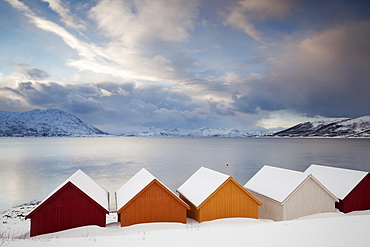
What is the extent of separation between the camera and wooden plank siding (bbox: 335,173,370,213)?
86.0ft

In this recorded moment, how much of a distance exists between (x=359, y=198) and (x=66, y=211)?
1122 inches

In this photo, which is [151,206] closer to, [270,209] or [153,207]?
[153,207]

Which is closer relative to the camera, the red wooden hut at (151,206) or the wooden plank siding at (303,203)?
the red wooden hut at (151,206)

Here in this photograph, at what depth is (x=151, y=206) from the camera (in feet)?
71.3

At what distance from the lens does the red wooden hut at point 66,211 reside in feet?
65.3

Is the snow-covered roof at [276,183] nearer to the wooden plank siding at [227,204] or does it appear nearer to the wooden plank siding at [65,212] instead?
the wooden plank siding at [227,204]

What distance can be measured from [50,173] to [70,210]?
61.2 metres

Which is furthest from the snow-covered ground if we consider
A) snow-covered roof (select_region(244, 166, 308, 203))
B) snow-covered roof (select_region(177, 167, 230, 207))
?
snow-covered roof (select_region(177, 167, 230, 207))

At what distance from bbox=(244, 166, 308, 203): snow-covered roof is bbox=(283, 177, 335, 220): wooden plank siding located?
1.68 ft

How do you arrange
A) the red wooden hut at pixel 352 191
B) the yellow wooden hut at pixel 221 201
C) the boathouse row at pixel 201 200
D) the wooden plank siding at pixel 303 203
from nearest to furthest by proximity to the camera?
the boathouse row at pixel 201 200 → the yellow wooden hut at pixel 221 201 → the wooden plank siding at pixel 303 203 → the red wooden hut at pixel 352 191

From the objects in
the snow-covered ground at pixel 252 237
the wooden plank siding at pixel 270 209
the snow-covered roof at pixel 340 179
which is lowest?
the wooden plank siding at pixel 270 209

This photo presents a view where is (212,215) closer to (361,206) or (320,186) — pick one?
(320,186)

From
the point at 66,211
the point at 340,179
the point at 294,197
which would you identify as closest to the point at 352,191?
the point at 340,179

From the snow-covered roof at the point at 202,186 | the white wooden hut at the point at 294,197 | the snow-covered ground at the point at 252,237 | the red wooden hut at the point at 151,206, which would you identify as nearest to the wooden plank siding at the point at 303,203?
the white wooden hut at the point at 294,197
